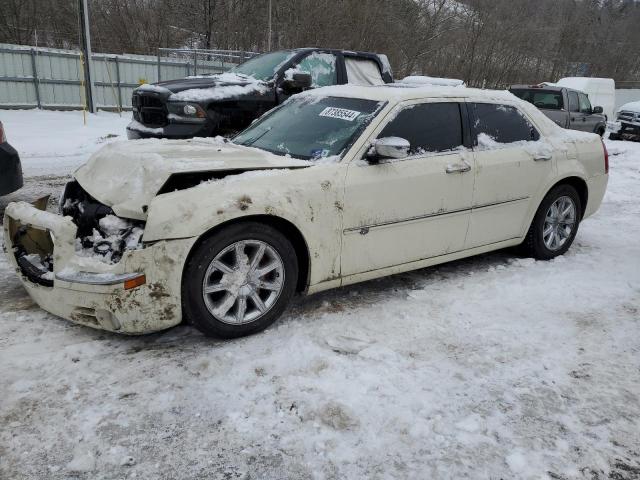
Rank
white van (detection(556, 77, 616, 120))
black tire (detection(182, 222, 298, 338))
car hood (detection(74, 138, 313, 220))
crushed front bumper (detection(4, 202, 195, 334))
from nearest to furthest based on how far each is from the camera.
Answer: crushed front bumper (detection(4, 202, 195, 334)), black tire (detection(182, 222, 298, 338)), car hood (detection(74, 138, 313, 220)), white van (detection(556, 77, 616, 120))

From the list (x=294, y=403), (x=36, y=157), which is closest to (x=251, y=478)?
(x=294, y=403)

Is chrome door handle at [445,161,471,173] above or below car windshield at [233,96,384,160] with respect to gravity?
Answer: below

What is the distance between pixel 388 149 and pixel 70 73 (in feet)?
58.4

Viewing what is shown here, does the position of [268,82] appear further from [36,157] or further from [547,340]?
[547,340]

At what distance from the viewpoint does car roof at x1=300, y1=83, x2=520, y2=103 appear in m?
4.13

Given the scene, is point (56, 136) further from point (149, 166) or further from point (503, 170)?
point (503, 170)

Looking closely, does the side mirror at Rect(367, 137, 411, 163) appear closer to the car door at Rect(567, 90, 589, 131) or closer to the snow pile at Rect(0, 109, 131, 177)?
the snow pile at Rect(0, 109, 131, 177)

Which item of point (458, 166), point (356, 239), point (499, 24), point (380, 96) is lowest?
point (356, 239)

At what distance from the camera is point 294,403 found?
273cm

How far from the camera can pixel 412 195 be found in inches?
155

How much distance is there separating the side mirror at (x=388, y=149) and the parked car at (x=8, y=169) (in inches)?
150

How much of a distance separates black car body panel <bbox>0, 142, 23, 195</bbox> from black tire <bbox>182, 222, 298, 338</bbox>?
3273 mm

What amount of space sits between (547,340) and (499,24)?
4071 centimetres

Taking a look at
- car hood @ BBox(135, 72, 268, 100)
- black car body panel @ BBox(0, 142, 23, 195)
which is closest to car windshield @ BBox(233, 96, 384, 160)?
black car body panel @ BBox(0, 142, 23, 195)
